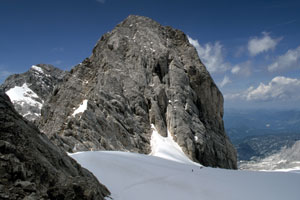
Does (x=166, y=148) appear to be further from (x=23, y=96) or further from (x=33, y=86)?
(x=33, y=86)

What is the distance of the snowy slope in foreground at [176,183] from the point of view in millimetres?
13742

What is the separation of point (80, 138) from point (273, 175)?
20774mm

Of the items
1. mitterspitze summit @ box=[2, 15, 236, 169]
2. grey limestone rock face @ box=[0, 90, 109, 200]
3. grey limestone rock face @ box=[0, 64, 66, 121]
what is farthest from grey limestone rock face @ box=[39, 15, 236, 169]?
grey limestone rock face @ box=[0, 64, 66, 121]

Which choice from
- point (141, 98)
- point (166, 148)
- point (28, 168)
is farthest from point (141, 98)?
point (28, 168)

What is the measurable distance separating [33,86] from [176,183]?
12418 cm

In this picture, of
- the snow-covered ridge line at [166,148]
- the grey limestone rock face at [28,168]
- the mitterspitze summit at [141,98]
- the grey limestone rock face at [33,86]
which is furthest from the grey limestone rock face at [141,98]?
the grey limestone rock face at [33,86]

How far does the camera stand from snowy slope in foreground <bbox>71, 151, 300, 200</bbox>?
1374cm

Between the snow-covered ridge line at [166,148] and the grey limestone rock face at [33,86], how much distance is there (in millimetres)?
82532

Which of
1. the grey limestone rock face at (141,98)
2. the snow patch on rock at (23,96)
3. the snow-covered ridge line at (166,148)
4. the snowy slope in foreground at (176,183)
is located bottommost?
the snowy slope in foreground at (176,183)

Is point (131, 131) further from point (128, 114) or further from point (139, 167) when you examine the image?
point (139, 167)

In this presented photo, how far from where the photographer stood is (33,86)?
12581 centimetres

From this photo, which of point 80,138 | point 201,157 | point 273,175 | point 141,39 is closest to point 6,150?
point 273,175

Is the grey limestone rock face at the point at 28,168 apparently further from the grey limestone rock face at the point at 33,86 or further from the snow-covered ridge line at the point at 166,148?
the grey limestone rock face at the point at 33,86

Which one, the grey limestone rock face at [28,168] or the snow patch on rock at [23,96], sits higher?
the snow patch on rock at [23,96]
